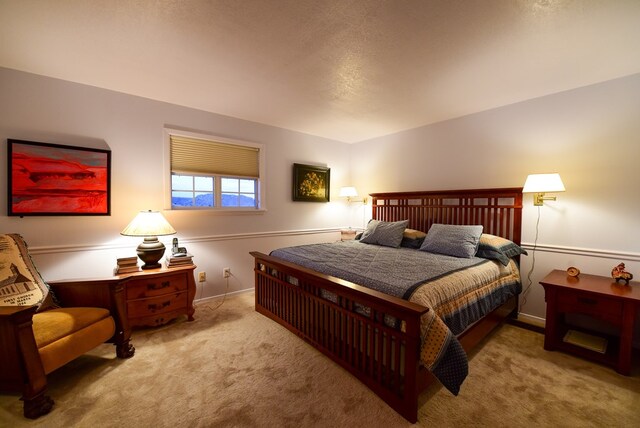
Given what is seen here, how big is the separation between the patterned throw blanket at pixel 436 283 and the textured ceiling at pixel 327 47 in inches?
66.7

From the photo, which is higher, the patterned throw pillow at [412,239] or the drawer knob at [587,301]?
the patterned throw pillow at [412,239]

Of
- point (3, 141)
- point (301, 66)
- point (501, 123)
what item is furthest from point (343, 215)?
point (3, 141)

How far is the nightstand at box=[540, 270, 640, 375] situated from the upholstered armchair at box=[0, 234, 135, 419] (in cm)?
357

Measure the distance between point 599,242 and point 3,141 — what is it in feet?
17.9

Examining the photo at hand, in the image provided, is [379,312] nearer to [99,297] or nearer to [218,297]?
[99,297]

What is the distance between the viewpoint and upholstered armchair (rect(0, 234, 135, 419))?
1463 millimetres

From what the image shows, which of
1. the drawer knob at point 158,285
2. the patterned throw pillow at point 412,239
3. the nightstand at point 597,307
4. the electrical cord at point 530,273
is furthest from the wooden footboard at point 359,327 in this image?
the electrical cord at point 530,273

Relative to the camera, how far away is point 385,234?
337 cm

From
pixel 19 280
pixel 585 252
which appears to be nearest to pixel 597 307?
pixel 585 252

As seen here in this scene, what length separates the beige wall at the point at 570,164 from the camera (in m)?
2.27

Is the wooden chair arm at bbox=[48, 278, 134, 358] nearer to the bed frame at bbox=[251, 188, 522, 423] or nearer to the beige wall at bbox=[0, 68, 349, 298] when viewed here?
the beige wall at bbox=[0, 68, 349, 298]

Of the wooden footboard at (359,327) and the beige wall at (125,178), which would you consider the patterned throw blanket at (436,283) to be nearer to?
the wooden footboard at (359,327)

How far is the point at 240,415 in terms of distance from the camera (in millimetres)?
1517

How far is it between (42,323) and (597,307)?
398 cm
